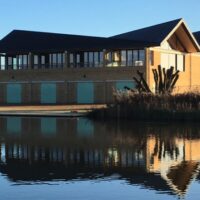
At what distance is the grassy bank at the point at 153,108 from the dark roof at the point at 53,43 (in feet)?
65.7

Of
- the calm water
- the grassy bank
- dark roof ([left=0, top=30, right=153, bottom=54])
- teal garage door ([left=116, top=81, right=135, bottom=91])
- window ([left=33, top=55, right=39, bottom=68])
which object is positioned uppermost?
dark roof ([left=0, top=30, right=153, bottom=54])

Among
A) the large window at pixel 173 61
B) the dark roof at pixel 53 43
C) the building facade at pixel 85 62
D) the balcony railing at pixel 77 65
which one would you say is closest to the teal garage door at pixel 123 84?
the building facade at pixel 85 62

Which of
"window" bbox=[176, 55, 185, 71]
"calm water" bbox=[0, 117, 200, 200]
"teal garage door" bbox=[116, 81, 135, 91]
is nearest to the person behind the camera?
"calm water" bbox=[0, 117, 200, 200]

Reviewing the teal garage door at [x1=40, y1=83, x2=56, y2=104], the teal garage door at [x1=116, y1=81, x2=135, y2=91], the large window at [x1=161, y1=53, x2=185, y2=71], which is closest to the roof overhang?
the large window at [x1=161, y1=53, x2=185, y2=71]

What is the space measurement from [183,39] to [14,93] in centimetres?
1933

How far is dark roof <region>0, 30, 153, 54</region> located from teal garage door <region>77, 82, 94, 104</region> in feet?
12.1

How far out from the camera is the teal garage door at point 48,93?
54344mm

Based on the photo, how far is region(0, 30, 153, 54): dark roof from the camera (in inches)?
2019

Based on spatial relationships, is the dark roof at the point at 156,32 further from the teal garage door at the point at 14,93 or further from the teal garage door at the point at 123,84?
the teal garage door at the point at 14,93

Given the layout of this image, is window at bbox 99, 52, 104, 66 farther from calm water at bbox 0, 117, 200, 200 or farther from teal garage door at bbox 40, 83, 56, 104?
calm water at bbox 0, 117, 200, 200

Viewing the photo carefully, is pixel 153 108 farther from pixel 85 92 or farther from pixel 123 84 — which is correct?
pixel 85 92

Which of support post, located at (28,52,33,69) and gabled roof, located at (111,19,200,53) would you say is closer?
gabled roof, located at (111,19,200,53)

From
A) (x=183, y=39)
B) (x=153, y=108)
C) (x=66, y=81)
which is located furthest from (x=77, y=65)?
(x=153, y=108)

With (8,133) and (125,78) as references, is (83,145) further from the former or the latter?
(125,78)
